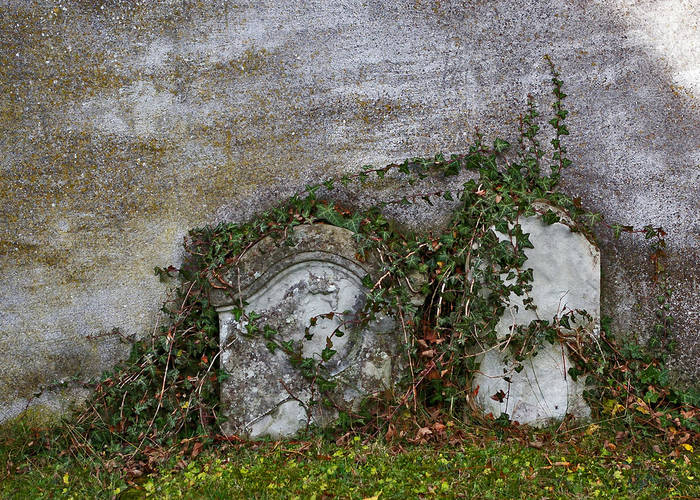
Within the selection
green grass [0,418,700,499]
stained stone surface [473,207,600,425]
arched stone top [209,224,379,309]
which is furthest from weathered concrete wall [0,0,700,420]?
green grass [0,418,700,499]

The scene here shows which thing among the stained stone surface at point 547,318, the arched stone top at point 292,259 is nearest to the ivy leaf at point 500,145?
the stained stone surface at point 547,318

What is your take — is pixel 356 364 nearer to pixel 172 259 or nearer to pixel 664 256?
pixel 172 259

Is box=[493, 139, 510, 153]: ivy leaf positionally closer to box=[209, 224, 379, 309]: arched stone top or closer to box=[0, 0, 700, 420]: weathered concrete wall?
box=[0, 0, 700, 420]: weathered concrete wall

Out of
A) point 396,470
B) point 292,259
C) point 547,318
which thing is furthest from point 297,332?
point 547,318

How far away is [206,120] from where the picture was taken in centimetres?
406

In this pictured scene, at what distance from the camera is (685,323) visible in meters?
3.99

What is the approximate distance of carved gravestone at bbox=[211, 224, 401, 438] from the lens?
11.8 ft

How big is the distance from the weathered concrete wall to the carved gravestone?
59 centimetres

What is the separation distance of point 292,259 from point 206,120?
3.91 ft

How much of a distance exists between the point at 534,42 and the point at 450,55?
0.56 m

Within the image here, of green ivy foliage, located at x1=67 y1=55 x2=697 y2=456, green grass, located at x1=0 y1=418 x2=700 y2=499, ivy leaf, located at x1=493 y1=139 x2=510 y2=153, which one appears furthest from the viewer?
ivy leaf, located at x1=493 y1=139 x2=510 y2=153

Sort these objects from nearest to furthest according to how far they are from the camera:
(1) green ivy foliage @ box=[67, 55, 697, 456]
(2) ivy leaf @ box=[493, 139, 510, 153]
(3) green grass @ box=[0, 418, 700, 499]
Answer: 1. (3) green grass @ box=[0, 418, 700, 499]
2. (1) green ivy foliage @ box=[67, 55, 697, 456]
3. (2) ivy leaf @ box=[493, 139, 510, 153]

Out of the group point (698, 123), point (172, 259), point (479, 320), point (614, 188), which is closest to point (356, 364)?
point (479, 320)

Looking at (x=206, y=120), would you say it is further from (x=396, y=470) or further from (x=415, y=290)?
(x=396, y=470)
